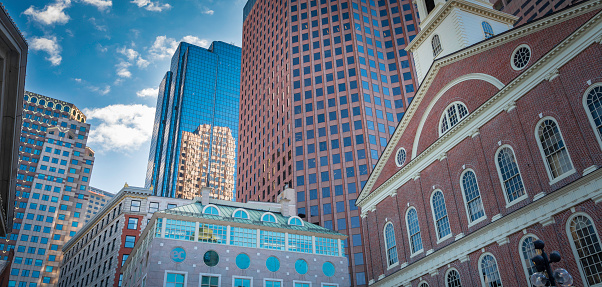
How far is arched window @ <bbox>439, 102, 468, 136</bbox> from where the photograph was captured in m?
37.4

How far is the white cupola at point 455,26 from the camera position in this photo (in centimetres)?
4650

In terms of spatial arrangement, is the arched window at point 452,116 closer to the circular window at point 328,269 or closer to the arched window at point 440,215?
the arched window at point 440,215

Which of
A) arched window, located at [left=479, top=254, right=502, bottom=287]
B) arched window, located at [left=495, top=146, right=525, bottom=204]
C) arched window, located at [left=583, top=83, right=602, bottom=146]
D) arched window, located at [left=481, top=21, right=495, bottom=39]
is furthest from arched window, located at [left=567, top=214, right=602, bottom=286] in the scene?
arched window, located at [left=481, top=21, right=495, bottom=39]

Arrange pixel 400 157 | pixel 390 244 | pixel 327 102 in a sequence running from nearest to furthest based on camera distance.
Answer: pixel 390 244 → pixel 400 157 → pixel 327 102

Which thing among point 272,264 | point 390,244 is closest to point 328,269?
point 272,264

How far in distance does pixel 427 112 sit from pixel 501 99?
8.94 meters

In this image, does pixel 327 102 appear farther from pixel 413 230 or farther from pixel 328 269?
pixel 413 230

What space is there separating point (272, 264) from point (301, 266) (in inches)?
128

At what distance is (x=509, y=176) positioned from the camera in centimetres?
3169

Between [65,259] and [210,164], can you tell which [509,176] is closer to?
[65,259]

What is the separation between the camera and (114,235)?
79.8 m

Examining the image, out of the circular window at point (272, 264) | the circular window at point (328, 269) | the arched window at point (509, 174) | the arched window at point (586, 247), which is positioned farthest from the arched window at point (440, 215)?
the circular window at point (272, 264)

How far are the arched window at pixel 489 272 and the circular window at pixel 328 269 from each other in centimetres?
2070

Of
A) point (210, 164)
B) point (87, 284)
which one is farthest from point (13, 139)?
point (210, 164)
